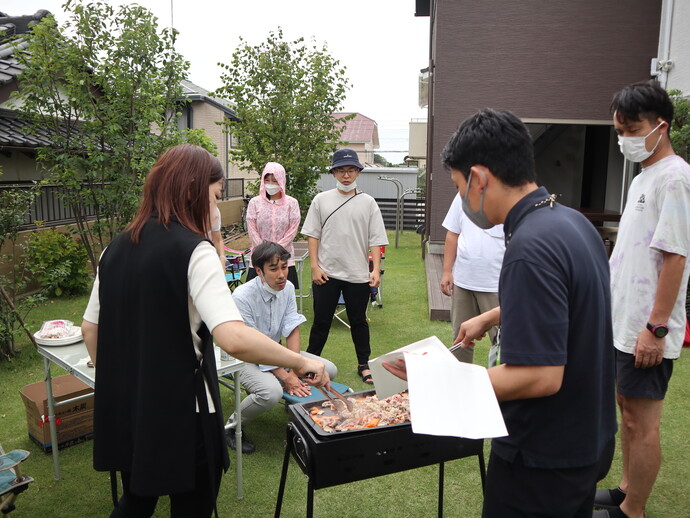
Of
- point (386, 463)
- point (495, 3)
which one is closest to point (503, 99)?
point (495, 3)

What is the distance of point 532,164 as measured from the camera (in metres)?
1.49

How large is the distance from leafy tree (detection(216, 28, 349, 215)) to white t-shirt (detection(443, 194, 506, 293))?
6.07 meters

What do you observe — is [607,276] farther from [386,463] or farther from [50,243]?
[50,243]

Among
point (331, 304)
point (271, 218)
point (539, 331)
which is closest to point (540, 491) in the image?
point (539, 331)

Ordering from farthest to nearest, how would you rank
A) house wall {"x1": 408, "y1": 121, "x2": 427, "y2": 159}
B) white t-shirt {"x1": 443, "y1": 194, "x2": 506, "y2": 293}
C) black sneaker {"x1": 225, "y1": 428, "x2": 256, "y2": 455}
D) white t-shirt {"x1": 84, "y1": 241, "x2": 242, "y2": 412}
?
house wall {"x1": 408, "y1": 121, "x2": 427, "y2": 159} → white t-shirt {"x1": 443, "y1": 194, "x2": 506, "y2": 293} → black sneaker {"x1": 225, "y1": 428, "x2": 256, "y2": 455} → white t-shirt {"x1": 84, "y1": 241, "x2": 242, "y2": 412}

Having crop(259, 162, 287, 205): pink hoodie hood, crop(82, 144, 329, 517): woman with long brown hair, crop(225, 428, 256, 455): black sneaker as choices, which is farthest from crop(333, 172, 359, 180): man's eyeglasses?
crop(82, 144, 329, 517): woman with long brown hair

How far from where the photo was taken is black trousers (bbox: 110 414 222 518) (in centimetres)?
194

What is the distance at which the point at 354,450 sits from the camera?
7.11 feet

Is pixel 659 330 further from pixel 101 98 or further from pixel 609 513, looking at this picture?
pixel 101 98

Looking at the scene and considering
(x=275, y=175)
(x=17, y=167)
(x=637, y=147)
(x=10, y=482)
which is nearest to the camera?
(x=637, y=147)

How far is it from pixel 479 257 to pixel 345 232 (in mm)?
1296

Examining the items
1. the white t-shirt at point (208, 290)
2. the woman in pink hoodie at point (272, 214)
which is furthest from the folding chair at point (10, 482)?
the woman in pink hoodie at point (272, 214)

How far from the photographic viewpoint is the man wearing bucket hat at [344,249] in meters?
4.75

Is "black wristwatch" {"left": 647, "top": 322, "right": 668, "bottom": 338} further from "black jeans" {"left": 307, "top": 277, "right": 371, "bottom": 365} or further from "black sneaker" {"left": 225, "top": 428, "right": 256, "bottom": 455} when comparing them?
"black jeans" {"left": 307, "top": 277, "right": 371, "bottom": 365}
